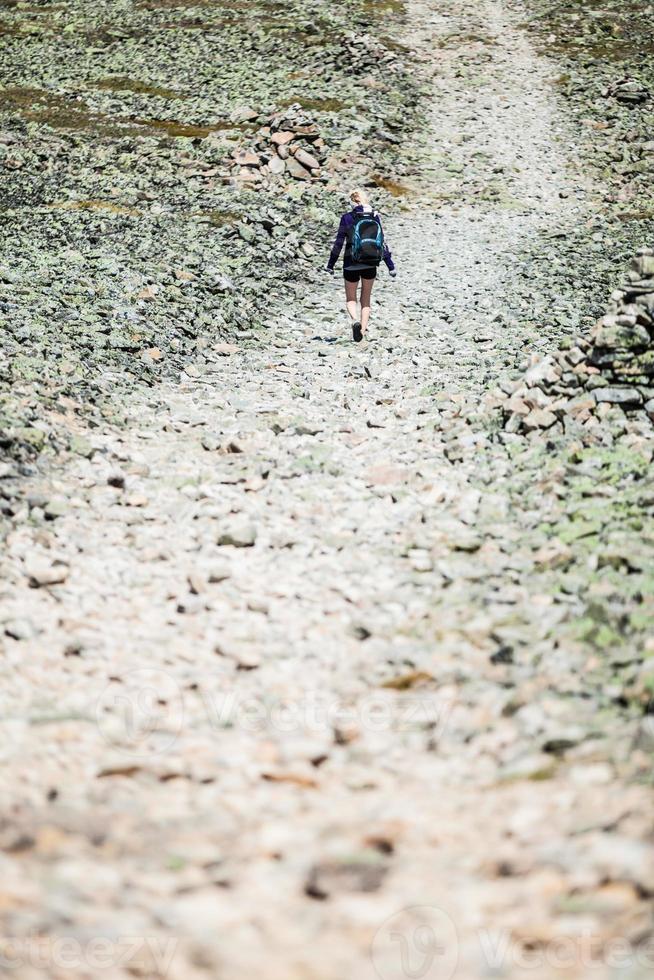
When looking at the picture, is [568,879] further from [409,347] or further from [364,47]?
[364,47]

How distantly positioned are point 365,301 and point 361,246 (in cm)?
142

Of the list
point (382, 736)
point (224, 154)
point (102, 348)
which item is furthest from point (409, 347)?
point (224, 154)

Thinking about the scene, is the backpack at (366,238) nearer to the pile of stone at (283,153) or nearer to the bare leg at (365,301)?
the bare leg at (365,301)

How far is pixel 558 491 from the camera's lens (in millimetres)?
10695

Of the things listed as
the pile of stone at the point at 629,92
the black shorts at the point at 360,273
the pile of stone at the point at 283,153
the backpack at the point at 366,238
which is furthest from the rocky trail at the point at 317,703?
the pile of stone at the point at 629,92

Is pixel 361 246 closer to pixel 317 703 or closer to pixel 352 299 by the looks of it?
pixel 352 299

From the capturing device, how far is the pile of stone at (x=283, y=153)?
3083 centimetres

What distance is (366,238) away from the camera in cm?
1741

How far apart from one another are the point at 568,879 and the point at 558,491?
692cm

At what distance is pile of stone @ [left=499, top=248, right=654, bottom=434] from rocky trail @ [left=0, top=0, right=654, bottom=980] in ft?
2.29

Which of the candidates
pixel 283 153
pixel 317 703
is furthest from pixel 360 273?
pixel 283 153

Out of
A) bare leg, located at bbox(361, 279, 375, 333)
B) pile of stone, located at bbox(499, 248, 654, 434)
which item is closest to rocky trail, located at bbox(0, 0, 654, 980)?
pile of stone, located at bbox(499, 248, 654, 434)

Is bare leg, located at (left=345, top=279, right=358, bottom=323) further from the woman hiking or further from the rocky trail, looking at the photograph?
the rocky trail

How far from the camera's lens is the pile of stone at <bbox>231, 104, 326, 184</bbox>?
30.8m
